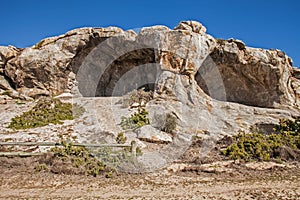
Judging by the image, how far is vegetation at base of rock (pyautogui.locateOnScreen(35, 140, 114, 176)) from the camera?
9656mm

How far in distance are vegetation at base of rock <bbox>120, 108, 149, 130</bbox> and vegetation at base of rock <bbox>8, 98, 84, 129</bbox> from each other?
3.58 m

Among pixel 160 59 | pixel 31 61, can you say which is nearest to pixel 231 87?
pixel 160 59

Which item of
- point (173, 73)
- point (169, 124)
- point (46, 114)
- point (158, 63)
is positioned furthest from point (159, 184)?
point (158, 63)

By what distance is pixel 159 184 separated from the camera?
8.91 metres

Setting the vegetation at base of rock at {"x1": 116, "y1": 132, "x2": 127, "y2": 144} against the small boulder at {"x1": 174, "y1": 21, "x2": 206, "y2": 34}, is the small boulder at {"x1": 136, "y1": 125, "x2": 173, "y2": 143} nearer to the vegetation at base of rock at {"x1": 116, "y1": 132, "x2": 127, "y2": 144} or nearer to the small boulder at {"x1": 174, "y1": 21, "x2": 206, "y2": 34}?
the vegetation at base of rock at {"x1": 116, "y1": 132, "x2": 127, "y2": 144}

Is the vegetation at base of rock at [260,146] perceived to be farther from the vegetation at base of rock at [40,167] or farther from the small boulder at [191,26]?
the small boulder at [191,26]

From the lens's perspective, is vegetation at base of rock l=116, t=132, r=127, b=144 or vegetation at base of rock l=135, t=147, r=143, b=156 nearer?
vegetation at base of rock l=135, t=147, r=143, b=156

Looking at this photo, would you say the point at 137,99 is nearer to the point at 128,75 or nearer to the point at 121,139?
the point at 128,75

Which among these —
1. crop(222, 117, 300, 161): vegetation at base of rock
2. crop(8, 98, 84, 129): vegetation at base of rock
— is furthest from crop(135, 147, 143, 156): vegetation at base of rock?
crop(8, 98, 84, 129): vegetation at base of rock

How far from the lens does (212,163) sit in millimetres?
11000

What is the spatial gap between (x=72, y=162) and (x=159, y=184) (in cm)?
369

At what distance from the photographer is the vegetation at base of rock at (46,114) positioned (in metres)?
14.8

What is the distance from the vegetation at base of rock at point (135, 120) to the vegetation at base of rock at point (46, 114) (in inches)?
141

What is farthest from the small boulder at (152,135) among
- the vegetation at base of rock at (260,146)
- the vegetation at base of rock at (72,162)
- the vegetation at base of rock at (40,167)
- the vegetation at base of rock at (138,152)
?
the vegetation at base of rock at (40,167)
